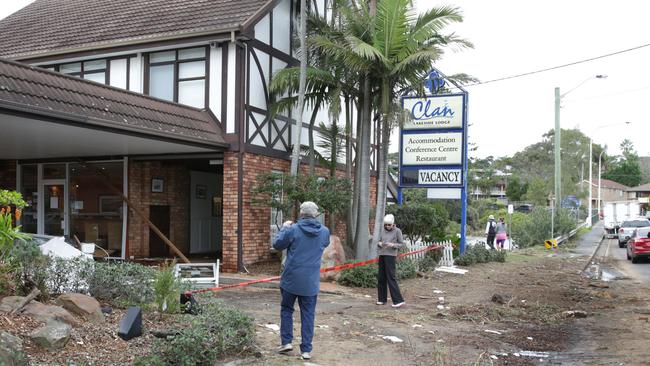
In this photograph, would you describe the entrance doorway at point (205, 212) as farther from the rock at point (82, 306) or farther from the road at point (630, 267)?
the road at point (630, 267)

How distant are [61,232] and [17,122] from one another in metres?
7.62

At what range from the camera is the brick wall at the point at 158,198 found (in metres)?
16.5

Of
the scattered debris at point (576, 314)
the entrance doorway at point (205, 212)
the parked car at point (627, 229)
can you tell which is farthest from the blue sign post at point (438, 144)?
the parked car at point (627, 229)

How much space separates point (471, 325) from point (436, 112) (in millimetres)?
10497

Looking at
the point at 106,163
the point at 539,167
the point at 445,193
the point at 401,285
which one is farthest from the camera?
the point at 539,167

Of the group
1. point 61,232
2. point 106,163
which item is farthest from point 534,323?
point 61,232

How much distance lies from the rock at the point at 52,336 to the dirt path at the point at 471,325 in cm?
172

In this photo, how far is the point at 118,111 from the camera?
12.3 metres

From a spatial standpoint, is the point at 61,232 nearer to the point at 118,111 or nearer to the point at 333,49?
the point at 118,111

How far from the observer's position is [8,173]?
60.2 feet

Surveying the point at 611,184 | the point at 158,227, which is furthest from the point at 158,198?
the point at 611,184

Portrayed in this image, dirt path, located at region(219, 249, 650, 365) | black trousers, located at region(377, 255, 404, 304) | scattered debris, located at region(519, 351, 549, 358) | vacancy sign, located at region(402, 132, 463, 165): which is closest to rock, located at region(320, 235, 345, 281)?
dirt path, located at region(219, 249, 650, 365)

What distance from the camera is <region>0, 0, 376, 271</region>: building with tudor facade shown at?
557 inches

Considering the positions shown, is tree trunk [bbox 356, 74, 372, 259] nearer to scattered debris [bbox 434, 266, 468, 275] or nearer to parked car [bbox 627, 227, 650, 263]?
scattered debris [bbox 434, 266, 468, 275]
